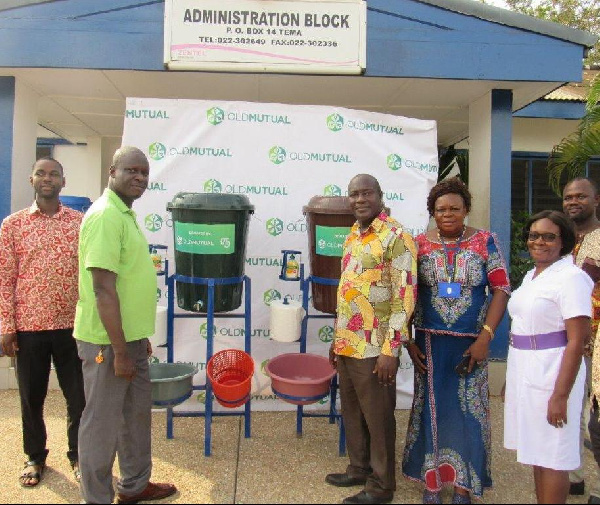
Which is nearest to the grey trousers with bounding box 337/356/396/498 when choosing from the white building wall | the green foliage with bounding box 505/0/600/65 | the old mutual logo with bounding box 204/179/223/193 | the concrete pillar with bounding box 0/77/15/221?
the old mutual logo with bounding box 204/179/223/193

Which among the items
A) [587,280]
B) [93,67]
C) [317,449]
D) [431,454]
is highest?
[93,67]

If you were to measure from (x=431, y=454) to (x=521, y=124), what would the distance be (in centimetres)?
534

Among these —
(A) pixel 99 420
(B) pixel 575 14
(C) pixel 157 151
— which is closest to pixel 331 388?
(A) pixel 99 420

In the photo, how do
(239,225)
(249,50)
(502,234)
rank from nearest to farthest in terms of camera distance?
1. (239,225)
2. (249,50)
3. (502,234)

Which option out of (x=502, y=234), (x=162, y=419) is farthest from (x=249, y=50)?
(x=162, y=419)

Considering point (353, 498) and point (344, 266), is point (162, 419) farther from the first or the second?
point (344, 266)

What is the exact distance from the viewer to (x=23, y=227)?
3.01 metres

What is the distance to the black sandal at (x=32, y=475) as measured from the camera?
2.98 metres

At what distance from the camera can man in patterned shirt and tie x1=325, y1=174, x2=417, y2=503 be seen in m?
2.68

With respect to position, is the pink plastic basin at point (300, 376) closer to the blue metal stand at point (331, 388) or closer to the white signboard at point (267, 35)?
the blue metal stand at point (331, 388)

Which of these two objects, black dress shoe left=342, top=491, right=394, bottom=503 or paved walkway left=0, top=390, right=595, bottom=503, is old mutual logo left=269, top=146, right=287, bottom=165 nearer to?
paved walkway left=0, top=390, right=595, bottom=503

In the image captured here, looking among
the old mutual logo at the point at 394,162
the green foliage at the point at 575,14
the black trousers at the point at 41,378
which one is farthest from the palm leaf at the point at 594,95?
the green foliage at the point at 575,14

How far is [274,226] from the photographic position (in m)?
4.32

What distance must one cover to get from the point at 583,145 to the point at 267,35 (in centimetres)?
342
